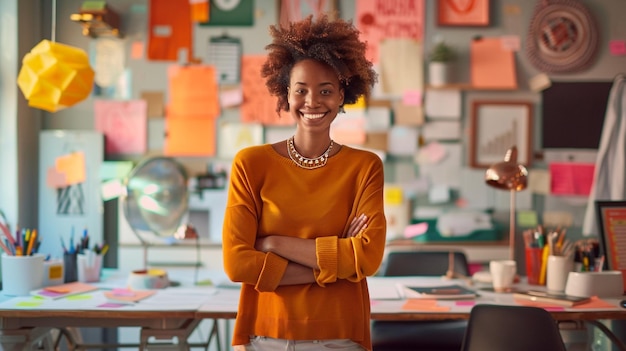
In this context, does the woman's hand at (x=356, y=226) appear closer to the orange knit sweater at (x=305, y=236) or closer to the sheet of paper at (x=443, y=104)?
the orange knit sweater at (x=305, y=236)

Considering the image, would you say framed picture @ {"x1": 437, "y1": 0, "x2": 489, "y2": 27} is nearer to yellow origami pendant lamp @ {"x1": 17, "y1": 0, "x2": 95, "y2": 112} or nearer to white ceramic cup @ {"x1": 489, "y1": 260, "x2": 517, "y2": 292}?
white ceramic cup @ {"x1": 489, "y1": 260, "x2": 517, "y2": 292}

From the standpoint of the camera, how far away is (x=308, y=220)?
1556 millimetres

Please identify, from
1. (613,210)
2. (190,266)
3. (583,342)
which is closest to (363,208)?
(583,342)

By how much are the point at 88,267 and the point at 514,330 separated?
5.70ft

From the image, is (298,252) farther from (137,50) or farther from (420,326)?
(137,50)

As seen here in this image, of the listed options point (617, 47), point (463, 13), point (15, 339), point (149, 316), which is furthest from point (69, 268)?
point (617, 47)

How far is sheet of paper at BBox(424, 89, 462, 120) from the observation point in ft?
13.2

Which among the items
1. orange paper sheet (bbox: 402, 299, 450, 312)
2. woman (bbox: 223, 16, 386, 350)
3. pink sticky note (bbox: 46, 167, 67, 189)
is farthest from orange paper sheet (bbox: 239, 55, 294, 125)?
woman (bbox: 223, 16, 386, 350)

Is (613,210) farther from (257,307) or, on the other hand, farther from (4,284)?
(4,284)

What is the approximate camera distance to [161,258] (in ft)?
13.2

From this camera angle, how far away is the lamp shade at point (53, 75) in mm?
2545

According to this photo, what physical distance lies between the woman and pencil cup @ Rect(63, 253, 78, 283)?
56.8 inches

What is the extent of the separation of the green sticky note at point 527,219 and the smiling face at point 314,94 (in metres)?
2.75

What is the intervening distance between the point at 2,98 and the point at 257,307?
2.70m
